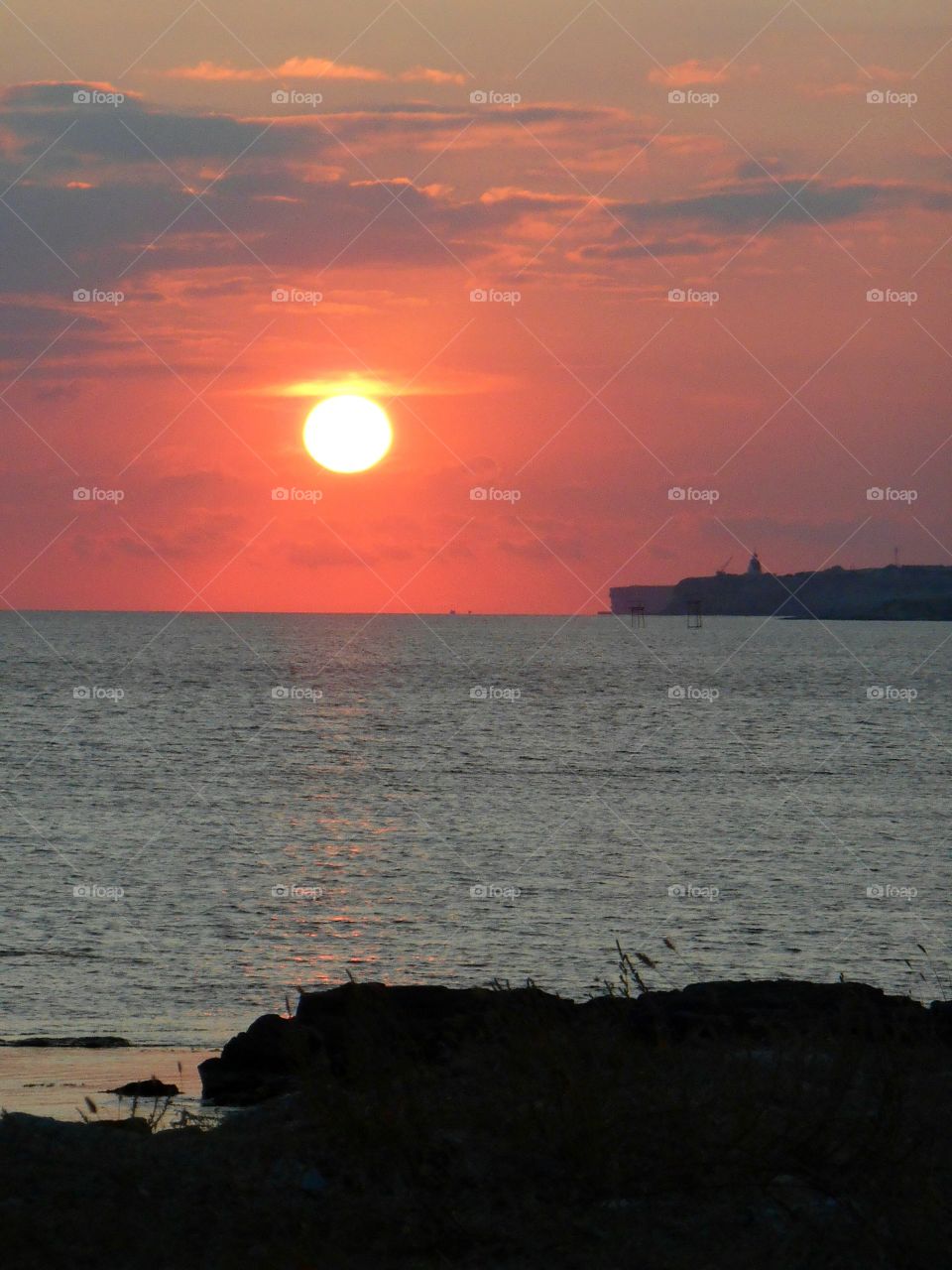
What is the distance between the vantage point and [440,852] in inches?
1909

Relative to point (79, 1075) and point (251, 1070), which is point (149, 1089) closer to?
point (251, 1070)

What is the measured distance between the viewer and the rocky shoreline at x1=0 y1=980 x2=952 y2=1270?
7875 millimetres

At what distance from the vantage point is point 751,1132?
858cm

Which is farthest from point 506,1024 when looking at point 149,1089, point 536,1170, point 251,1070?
point 149,1089

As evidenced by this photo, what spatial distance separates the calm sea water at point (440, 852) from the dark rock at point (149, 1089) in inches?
247

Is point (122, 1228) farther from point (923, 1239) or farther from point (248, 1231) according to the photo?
point (923, 1239)

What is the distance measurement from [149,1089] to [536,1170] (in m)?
9.44

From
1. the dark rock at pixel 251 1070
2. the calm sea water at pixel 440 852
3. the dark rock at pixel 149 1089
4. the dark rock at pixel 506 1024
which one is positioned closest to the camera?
the dark rock at pixel 506 1024

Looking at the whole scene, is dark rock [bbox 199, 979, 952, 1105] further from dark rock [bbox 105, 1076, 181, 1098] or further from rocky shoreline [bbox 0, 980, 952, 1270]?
dark rock [bbox 105, 1076, 181, 1098]

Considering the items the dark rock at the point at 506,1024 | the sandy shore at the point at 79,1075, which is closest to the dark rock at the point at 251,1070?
the dark rock at the point at 506,1024

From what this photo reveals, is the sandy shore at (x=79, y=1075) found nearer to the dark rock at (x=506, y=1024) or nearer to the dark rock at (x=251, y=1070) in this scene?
the dark rock at (x=251, y=1070)

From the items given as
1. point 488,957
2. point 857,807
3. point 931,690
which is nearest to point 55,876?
point 488,957

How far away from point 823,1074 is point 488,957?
A: 73.1ft

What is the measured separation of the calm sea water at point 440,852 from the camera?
30875 mm
